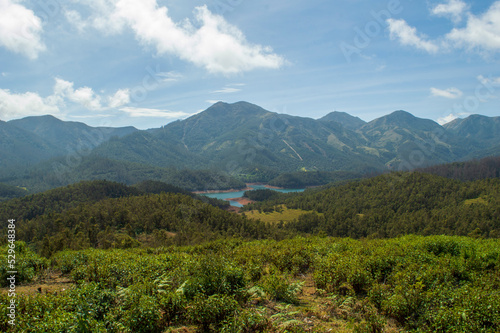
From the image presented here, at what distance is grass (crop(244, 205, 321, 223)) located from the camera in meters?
125

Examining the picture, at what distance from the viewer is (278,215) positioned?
431 ft

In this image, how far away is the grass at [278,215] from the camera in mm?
125062

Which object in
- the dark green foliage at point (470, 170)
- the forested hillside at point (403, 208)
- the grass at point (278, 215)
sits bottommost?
the grass at point (278, 215)

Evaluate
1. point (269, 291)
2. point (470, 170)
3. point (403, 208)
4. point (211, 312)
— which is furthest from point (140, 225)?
point (470, 170)

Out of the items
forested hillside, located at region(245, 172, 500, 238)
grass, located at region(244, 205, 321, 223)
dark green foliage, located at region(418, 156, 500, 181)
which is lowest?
grass, located at region(244, 205, 321, 223)

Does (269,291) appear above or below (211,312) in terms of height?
below

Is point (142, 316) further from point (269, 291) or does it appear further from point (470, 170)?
point (470, 170)

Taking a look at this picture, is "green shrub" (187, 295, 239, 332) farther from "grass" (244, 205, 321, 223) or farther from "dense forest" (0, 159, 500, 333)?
"grass" (244, 205, 321, 223)

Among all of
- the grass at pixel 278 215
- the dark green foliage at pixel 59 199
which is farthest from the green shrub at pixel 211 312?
the grass at pixel 278 215

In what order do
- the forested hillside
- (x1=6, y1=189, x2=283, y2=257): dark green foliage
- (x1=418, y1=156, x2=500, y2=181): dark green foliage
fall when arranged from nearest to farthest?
(x1=6, y1=189, x2=283, y2=257): dark green foliage < the forested hillside < (x1=418, y1=156, x2=500, y2=181): dark green foliage

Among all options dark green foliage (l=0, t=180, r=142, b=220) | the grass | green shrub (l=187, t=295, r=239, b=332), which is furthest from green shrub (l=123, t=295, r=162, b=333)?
the grass

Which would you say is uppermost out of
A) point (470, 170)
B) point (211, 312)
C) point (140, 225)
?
point (211, 312)

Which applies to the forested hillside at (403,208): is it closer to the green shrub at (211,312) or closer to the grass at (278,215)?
the grass at (278,215)

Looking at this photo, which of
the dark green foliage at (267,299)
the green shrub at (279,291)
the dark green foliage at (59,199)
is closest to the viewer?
the dark green foliage at (267,299)
